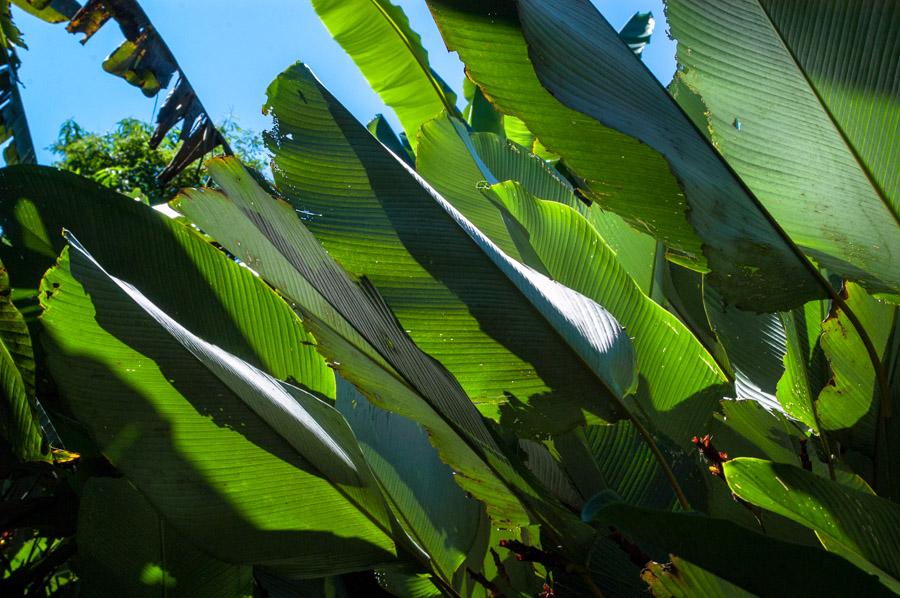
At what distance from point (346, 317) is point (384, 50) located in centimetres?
185

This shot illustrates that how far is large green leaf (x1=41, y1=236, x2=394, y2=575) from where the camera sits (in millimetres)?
578

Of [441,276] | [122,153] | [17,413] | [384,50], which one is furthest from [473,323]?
[122,153]

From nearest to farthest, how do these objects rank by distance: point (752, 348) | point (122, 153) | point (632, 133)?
1. point (632, 133)
2. point (752, 348)
3. point (122, 153)

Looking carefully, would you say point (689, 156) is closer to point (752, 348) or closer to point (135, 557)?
point (752, 348)

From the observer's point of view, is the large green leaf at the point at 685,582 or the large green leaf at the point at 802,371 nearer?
the large green leaf at the point at 685,582

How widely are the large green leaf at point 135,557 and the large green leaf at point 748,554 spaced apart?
1.59 feet

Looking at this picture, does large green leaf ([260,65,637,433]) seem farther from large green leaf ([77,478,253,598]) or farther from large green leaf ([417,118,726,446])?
large green leaf ([77,478,253,598])

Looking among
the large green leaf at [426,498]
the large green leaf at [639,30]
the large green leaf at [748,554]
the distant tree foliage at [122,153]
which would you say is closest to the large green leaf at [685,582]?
the large green leaf at [748,554]

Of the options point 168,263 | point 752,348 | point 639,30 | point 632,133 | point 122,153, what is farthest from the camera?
point 122,153

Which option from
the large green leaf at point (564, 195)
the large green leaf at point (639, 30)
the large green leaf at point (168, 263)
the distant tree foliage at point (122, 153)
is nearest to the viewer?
the large green leaf at point (168, 263)

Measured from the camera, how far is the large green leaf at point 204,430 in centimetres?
58

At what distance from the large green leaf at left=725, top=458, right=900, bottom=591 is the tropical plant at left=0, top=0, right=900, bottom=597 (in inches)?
1.3

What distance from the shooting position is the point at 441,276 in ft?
2.15

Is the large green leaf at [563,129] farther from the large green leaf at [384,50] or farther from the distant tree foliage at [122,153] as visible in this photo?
the distant tree foliage at [122,153]
